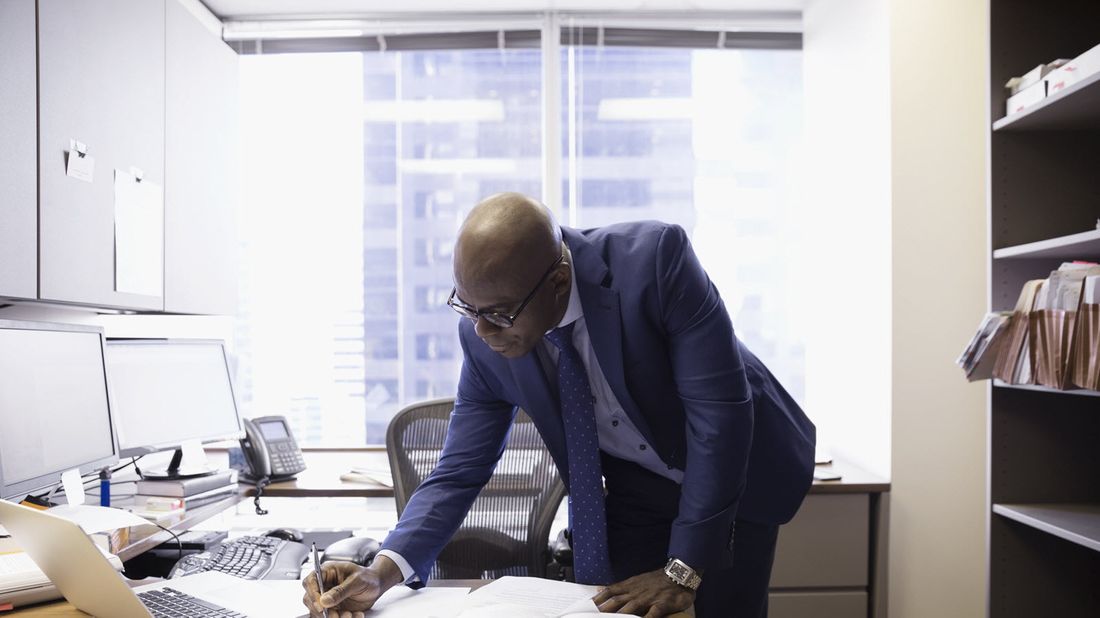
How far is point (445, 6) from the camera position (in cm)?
305

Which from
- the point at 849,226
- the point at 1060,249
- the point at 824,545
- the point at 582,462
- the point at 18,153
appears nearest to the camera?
the point at 582,462

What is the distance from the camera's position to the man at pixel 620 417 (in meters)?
1.10

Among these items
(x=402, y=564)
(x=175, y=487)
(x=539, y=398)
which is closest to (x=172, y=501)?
(x=175, y=487)

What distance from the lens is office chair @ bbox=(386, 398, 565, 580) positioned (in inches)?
75.8

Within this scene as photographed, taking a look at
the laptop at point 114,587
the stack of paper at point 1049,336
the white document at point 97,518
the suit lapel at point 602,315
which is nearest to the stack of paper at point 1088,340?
the stack of paper at point 1049,336

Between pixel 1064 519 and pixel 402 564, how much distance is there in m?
1.76

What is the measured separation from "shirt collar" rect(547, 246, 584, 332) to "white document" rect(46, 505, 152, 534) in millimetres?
823

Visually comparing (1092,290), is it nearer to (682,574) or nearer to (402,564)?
(682,574)

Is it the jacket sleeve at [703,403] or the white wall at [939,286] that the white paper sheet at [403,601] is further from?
the white wall at [939,286]

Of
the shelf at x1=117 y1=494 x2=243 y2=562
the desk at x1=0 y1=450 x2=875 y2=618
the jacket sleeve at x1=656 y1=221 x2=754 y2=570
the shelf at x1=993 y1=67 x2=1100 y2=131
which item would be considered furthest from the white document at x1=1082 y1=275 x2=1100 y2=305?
the shelf at x1=117 y1=494 x2=243 y2=562

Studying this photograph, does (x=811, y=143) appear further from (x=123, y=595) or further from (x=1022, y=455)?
(x=123, y=595)

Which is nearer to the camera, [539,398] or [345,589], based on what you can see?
[345,589]

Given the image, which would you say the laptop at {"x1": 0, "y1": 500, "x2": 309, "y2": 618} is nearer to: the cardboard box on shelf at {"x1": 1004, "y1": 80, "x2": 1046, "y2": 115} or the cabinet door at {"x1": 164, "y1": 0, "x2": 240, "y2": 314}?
the cabinet door at {"x1": 164, "y1": 0, "x2": 240, "y2": 314}

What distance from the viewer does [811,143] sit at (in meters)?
3.05
